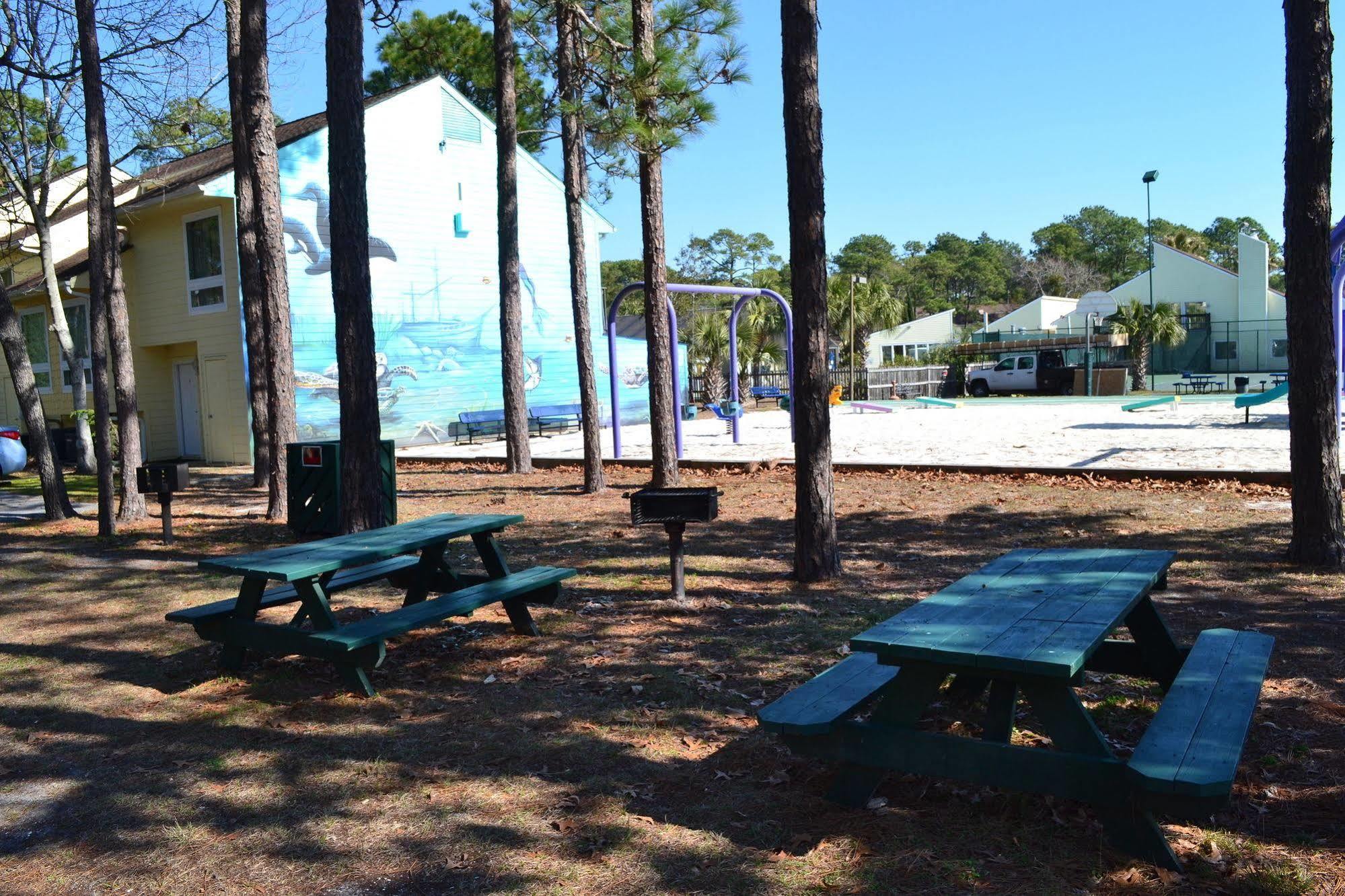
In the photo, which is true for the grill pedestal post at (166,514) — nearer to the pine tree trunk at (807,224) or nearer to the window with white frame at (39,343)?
the pine tree trunk at (807,224)

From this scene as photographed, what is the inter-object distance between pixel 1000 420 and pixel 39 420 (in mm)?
18389

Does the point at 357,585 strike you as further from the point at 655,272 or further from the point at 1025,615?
the point at 655,272

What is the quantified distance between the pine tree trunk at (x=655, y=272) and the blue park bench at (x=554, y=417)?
12671 mm

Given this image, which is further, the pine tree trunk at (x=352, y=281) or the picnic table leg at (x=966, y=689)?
the pine tree trunk at (x=352, y=281)

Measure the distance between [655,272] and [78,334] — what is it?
1887 cm

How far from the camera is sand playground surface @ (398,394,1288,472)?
13672 millimetres

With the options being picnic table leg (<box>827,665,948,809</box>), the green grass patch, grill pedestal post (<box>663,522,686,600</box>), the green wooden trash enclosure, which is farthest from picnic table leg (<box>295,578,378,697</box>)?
the green grass patch

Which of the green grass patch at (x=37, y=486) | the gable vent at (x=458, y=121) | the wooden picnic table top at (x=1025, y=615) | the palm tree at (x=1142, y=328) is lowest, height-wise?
the green grass patch at (x=37, y=486)

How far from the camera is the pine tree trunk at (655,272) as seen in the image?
10500 millimetres

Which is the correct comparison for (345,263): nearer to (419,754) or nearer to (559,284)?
(419,754)

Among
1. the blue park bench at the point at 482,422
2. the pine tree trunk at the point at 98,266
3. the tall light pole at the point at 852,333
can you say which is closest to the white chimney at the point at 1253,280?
the tall light pole at the point at 852,333

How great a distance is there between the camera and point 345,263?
8305mm

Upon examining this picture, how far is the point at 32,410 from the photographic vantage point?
11.5 m

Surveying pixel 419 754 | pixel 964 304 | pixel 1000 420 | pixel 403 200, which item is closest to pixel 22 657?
pixel 419 754
